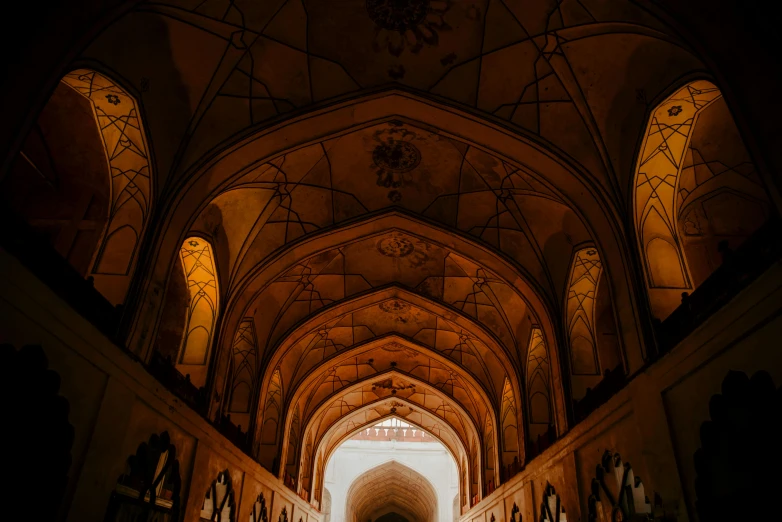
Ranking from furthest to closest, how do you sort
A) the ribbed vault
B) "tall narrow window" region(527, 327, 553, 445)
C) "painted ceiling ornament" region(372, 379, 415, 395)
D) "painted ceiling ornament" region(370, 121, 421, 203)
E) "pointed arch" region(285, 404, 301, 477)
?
1. the ribbed vault
2. "painted ceiling ornament" region(372, 379, 415, 395)
3. "pointed arch" region(285, 404, 301, 477)
4. "tall narrow window" region(527, 327, 553, 445)
5. "painted ceiling ornament" region(370, 121, 421, 203)

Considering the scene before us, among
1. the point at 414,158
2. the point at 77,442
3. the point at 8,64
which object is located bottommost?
the point at 77,442

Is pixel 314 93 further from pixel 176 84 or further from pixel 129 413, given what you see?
pixel 129 413

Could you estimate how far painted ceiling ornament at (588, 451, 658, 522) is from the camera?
20.0ft

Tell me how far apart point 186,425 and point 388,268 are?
17.1 feet

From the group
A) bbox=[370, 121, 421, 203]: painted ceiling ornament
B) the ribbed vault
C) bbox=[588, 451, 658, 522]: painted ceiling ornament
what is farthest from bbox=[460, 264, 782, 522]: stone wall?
the ribbed vault

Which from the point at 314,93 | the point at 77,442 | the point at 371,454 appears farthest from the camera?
the point at 371,454

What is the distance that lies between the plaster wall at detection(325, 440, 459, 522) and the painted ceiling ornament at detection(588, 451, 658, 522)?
20.6 m

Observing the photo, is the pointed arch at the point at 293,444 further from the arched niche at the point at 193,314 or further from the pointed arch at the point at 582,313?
the pointed arch at the point at 582,313

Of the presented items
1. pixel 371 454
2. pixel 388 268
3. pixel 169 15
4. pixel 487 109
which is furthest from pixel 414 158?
pixel 371 454

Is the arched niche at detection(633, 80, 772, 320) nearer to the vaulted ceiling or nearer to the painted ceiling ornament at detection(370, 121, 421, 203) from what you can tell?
the vaulted ceiling

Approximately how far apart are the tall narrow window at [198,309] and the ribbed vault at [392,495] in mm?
20960

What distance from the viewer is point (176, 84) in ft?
21.9

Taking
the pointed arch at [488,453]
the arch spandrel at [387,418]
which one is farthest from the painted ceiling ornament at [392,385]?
the pointed arch at [488,453]

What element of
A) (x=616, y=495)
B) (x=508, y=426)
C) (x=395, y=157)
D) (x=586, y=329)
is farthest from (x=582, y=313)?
(x=508, y=426)
